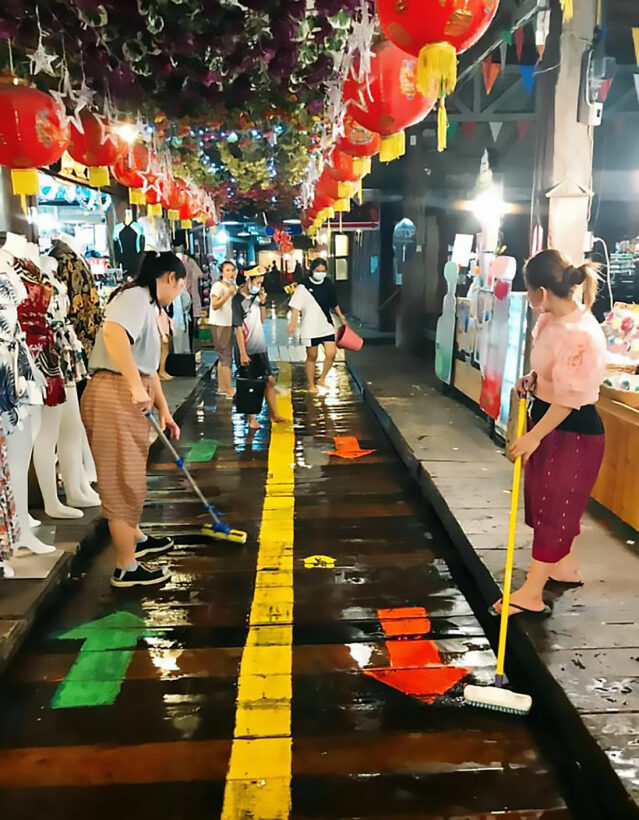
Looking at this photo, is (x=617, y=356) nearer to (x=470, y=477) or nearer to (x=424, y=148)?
(x=470, y=477)

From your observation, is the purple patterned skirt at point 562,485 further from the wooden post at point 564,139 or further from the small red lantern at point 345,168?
the small red lantern at point 345,168

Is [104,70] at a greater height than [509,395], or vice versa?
[104,70]

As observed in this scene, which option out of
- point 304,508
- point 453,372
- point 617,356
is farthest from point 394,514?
point 453,372

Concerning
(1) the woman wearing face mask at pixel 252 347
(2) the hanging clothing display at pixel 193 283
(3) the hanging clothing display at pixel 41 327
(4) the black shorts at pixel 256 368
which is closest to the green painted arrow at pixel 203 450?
(1) the woman wearing face mask at pixel 252 347

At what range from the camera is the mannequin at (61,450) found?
4.98 m

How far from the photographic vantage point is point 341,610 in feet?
13.4

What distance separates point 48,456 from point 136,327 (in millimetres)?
1564

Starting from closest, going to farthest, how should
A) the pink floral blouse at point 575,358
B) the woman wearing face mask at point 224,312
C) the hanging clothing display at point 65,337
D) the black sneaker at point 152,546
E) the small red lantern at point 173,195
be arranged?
1. the pink floral blouse at point 575,358
2. the black sneaker at point 152,546
3. the hanging clothing display at point 65,337
4. the woman wearing face mask at point 224,312
5. the small red lantern at point 173,195

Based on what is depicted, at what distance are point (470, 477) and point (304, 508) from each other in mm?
1487

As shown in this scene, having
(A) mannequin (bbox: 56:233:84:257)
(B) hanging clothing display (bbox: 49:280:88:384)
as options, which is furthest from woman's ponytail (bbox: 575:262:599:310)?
(A) mannequin (bbox: 56:233:84:257)

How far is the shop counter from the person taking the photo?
4.67 m

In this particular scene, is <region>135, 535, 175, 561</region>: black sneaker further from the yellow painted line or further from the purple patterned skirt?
the purple patterned skirt

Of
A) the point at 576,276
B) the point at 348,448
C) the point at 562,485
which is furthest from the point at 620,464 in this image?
the point at 348,448

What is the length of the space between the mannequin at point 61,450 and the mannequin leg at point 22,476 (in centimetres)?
50
